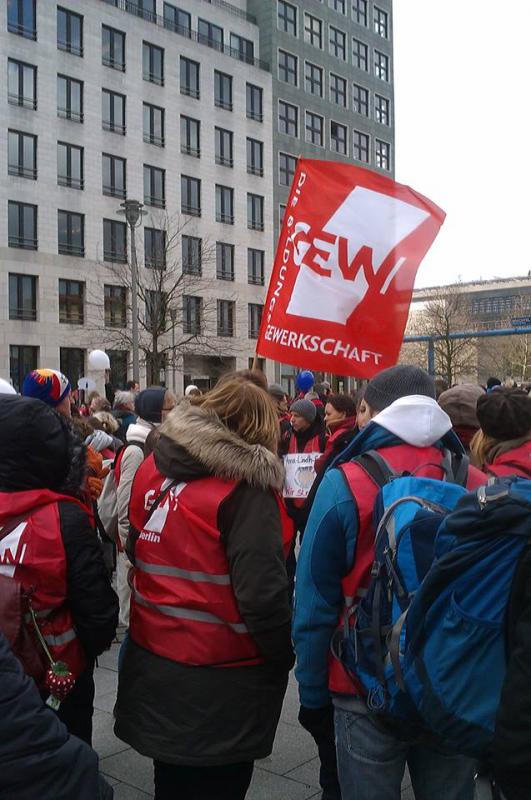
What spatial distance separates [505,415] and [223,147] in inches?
1702

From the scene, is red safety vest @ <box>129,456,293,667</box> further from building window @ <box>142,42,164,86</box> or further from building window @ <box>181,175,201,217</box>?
building window @ <box>142,42,164,86</box>

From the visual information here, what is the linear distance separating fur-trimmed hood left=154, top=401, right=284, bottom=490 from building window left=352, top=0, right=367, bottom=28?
5590 centimetres

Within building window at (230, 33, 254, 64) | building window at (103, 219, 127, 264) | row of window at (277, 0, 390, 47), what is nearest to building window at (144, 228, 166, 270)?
building window at (103, 219, 127, 264)

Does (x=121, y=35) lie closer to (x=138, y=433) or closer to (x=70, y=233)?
(x=70, y=233)

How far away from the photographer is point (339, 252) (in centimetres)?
514

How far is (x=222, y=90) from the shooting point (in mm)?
44719

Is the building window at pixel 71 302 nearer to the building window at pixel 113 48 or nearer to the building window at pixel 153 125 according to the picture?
the building window at pixel 153 125

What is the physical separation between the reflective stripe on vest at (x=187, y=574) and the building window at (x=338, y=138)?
2000 inches

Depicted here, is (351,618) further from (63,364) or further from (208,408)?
(63,364)

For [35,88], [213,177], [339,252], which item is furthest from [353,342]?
[213,177]

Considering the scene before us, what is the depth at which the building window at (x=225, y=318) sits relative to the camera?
4419 centimetres

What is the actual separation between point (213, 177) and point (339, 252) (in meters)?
40.2

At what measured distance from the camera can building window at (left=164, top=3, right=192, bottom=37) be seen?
42.1 m

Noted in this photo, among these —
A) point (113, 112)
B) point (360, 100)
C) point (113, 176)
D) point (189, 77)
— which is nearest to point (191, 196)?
point (113, 176)
